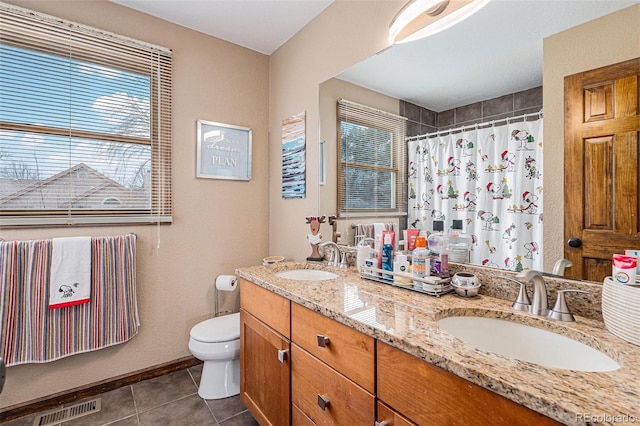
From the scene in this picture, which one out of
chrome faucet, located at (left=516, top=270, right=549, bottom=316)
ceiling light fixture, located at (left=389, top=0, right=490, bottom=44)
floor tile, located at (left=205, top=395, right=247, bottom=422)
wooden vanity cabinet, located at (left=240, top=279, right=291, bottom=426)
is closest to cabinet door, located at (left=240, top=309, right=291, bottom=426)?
wooden vanity cabinet, located at (left=240, top=279, right=291, bottom=426)

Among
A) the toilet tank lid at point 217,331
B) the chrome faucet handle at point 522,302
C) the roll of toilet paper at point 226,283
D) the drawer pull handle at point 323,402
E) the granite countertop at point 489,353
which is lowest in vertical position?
the toilet tank lid at point 217,331

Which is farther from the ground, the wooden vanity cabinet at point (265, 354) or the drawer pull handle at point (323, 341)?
the drawer pull handle at point (323, 341)

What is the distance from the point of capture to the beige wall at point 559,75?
37.7 inches

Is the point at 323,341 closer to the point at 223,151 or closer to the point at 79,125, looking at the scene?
the point at 223,151

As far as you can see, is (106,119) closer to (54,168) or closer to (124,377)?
(54,168)

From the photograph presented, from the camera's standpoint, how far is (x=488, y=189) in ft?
4.19

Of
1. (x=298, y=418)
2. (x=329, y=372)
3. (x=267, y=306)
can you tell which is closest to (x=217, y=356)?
(x=267, y=306)

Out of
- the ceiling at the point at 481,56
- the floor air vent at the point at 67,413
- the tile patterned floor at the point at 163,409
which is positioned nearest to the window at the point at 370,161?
the ceiling at the point at 481,56

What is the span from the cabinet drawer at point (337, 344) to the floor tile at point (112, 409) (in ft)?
4.29

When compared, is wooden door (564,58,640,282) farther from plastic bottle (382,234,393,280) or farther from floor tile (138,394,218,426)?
floor tile (138,394,218,426)

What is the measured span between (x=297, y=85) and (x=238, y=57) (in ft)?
2.00

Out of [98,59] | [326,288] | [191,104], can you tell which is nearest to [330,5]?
[191,104]

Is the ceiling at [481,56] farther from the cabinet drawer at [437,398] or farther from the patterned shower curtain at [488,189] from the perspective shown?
the cabinet drawer at [437,398]

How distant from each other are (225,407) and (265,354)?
0.65m
